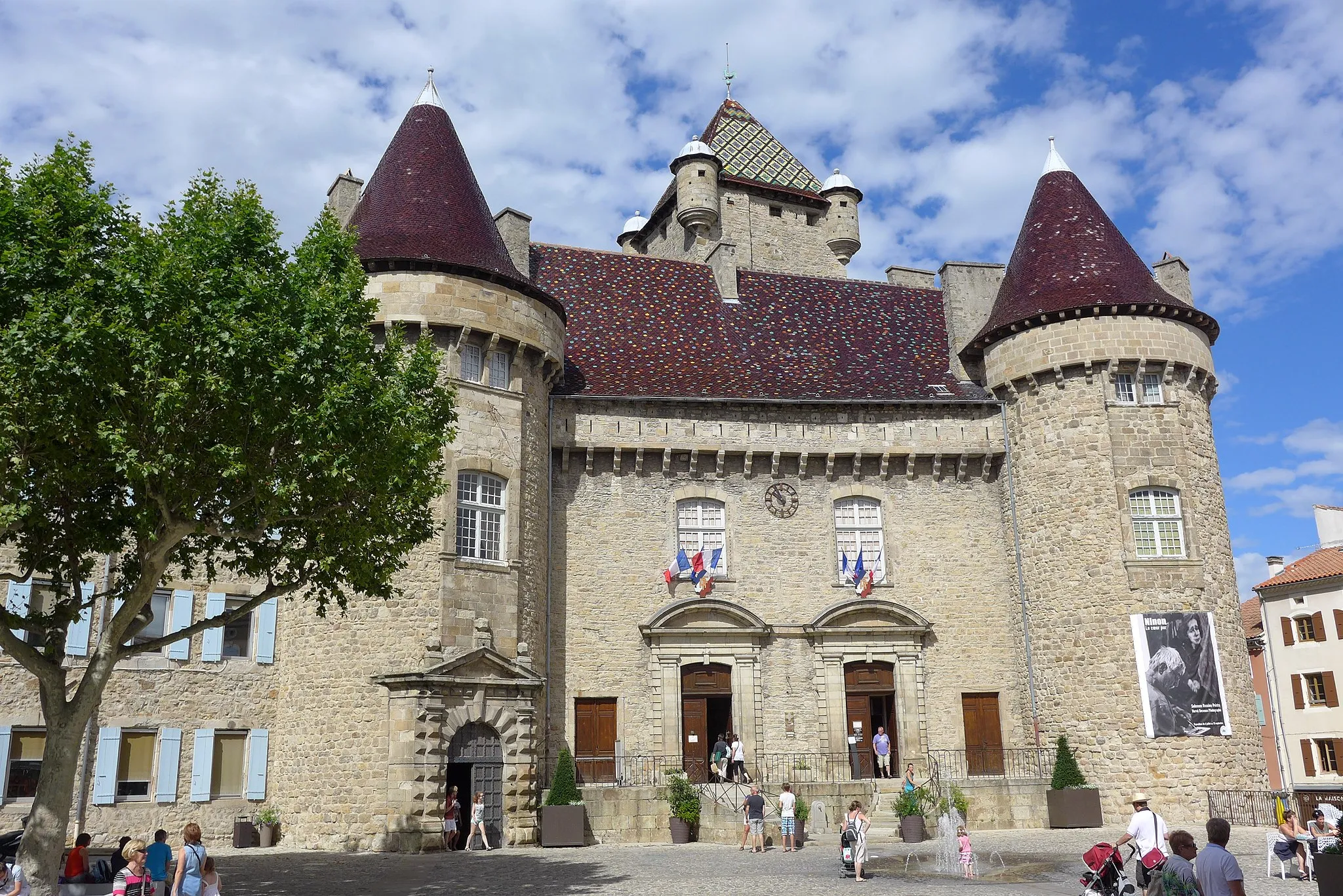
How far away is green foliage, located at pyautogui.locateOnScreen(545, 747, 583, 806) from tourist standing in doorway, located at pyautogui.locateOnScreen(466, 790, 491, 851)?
1.06 meters

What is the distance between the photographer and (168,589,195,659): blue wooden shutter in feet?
67.3

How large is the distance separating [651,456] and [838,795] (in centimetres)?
770

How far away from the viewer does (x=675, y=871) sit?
15.2m

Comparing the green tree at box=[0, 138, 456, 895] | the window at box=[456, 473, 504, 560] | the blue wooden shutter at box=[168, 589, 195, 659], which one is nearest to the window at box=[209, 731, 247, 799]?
the blue wooden shutter at box=[168, 589, 195, 659]

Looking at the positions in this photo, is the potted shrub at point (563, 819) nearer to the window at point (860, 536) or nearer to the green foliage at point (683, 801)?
the green foliage at point (683, 801)

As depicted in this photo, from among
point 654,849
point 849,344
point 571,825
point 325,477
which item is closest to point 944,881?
point 654,849

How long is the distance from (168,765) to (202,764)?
0.56 meters

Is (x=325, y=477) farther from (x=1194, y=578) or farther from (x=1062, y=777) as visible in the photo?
(x=1194, y=578)

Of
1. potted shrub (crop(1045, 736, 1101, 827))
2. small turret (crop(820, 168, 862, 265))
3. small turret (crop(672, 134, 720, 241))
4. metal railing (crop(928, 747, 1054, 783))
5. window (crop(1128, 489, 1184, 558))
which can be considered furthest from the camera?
small turret (crop(820, 168, 862, 265))

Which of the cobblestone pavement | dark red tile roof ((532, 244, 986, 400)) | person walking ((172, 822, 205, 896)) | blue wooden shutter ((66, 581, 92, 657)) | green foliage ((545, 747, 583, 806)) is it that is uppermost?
dark red tile roof ((532, 244, 986, 400))

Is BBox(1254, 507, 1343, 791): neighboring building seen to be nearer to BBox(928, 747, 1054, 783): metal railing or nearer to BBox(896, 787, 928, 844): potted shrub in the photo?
BBox(928, 747, 1054, 783): metal railing

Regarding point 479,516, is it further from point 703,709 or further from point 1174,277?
point 1174,277

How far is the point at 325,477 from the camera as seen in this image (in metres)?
13.1

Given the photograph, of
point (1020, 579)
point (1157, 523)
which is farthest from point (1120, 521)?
point (1020, 579)
